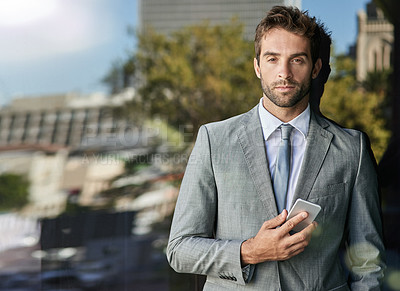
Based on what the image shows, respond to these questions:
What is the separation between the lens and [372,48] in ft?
7.86

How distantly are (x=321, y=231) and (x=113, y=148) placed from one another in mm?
2341

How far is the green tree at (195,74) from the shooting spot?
2730mm

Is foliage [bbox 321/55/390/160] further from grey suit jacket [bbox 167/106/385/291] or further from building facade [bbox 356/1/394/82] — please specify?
grey suit jacket [bbox 167/106/385/291]

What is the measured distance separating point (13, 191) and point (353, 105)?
11.6ft

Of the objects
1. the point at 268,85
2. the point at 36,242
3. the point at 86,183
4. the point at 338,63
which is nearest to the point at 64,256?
the point at 36,242

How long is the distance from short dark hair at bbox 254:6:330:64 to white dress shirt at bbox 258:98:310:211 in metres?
0.18

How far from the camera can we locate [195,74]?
10.8 ft

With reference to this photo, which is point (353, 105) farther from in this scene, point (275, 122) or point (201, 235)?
point (201, 235)

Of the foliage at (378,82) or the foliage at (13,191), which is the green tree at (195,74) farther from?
the foliage at (13,191)

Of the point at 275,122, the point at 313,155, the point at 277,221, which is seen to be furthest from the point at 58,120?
the point at 277,221

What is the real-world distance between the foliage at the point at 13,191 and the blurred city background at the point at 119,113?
11mm

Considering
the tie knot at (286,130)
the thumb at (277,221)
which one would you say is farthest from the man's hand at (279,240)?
the tie knot at (286,130)

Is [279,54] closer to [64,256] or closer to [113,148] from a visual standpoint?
[113,148]

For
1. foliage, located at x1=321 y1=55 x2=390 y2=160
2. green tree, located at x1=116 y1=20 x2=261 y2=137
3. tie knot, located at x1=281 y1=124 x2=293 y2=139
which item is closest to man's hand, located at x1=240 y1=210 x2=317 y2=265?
tie knot, located at x1=281 y1=124 x2=293 y2=139
